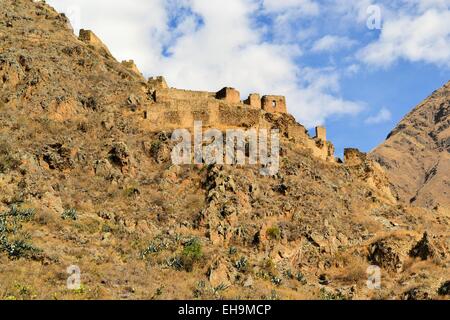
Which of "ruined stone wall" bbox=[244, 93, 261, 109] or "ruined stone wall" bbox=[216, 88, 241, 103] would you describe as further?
"ruined stone wall" bbox=[244, 93, 261, 109]

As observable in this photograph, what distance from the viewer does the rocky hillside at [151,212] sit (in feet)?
59.2

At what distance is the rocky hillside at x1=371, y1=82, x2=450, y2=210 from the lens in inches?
3415

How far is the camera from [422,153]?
106 m

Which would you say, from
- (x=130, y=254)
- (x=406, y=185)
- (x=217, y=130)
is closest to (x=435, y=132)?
(x=406, y=185)

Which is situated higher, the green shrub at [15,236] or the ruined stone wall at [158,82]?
the ruined stone wall at [158,82]

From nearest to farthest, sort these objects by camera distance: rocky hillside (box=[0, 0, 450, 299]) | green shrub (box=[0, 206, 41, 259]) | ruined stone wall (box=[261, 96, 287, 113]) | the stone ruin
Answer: green shrub (box=[0, 206, 41, 259]) → rocky hillside (box=[0, 0, 450, 299]) → the stone ruin → ruined stone wall (box=[261, 96, 287, 113])

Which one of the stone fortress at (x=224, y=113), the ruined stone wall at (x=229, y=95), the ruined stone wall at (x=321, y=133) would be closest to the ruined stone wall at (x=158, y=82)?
the stone fortress at (x=224, y=113)

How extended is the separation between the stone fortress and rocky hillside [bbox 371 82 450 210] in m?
44.4

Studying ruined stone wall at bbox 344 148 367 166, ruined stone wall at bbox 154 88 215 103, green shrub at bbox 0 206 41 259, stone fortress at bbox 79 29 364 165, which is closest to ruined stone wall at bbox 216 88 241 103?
stone fortress at bbox 79 29 364 165

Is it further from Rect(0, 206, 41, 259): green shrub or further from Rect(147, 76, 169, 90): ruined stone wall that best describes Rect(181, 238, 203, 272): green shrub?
Rect(147, 76, 169, 90): ruined stone wall

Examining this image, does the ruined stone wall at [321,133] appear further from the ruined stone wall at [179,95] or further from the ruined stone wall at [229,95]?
the ruined stone wall at [179,95]

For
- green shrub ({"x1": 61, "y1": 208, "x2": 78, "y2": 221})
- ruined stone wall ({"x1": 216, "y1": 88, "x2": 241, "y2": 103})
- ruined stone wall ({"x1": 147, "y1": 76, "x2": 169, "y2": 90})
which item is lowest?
green shrub ({"x1": 61, "y1": 208, "x2": 78, "y2": 221})

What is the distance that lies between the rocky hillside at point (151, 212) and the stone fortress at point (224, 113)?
2.33 feet

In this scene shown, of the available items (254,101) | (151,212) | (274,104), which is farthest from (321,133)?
(151,212)
